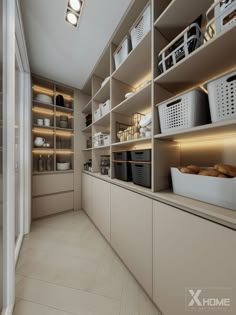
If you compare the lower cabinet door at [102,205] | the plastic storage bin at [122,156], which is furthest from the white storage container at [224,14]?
the lower cabinet door at [102,205]

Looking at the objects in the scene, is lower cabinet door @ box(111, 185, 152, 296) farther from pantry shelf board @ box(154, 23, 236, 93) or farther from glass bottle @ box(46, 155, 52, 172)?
glass bottle @ box(46, 155, 52, 172)

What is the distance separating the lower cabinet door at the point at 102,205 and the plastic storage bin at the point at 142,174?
47 cm

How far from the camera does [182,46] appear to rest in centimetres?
82

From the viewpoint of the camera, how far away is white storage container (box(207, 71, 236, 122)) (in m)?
0.61

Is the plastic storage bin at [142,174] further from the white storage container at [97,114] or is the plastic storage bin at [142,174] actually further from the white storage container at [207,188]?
the white storage container at [97,114]

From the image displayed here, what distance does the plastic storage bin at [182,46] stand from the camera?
0.78 m

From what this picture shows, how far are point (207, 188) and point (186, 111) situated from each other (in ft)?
1.41

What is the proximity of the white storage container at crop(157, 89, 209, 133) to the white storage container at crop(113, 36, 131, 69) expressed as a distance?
78 cm

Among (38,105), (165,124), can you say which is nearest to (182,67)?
(165,124)

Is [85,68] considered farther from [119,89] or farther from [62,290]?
[62,290]

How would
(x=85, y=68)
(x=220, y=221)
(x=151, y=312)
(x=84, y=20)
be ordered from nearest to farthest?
1. (x=220, y=221)
2. (x=151, y=312)
3. (x=84, y=20)
4. (x=85, y=68)

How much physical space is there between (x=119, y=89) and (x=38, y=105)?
1.58 m

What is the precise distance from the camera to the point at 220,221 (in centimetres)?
61

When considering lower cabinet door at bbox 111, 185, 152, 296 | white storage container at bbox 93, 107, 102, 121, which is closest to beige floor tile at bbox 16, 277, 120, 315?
lower cabinet door at bbox 111, 185, 152, 296
